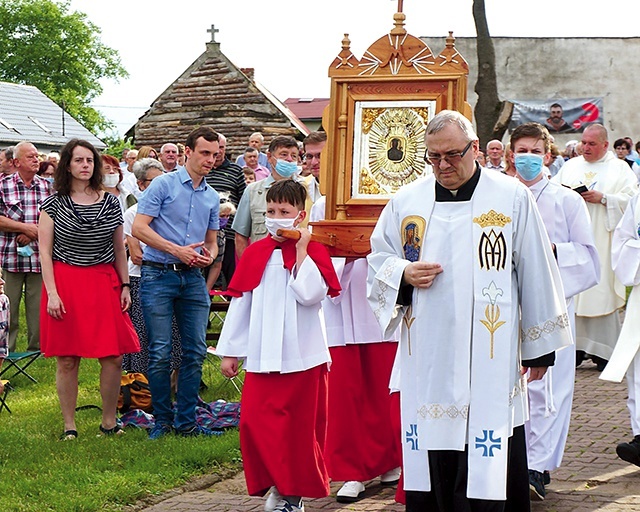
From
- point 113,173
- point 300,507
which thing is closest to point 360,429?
point 300,507

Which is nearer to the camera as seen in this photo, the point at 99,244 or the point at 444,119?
the point at 444,119

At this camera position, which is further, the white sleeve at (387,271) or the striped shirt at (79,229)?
the striped shirt at (79,229)

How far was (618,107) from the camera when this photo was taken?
34531 millimetres

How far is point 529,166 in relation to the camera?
7273 millimetres

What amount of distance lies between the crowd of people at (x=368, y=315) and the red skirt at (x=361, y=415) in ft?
0.03

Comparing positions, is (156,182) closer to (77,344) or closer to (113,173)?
(77,344)

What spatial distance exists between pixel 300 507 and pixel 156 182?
9.74 ft

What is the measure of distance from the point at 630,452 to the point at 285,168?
3.56 metres

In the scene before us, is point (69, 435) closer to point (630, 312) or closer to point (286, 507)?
point (286, 507)

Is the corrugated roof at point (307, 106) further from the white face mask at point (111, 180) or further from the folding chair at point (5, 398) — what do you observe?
the folding chair at point (5, 398)

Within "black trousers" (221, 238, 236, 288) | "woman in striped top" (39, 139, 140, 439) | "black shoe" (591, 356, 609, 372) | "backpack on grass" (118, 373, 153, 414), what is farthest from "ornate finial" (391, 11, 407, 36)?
"black trousers" (221, 238, 236, 288)

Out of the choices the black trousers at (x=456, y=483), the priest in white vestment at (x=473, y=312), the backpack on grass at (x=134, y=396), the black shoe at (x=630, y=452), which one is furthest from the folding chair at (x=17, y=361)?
the priest in white vestment at (x=473, y=312)

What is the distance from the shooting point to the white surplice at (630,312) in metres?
8.16

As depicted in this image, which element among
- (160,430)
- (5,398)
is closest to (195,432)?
(160,430)
